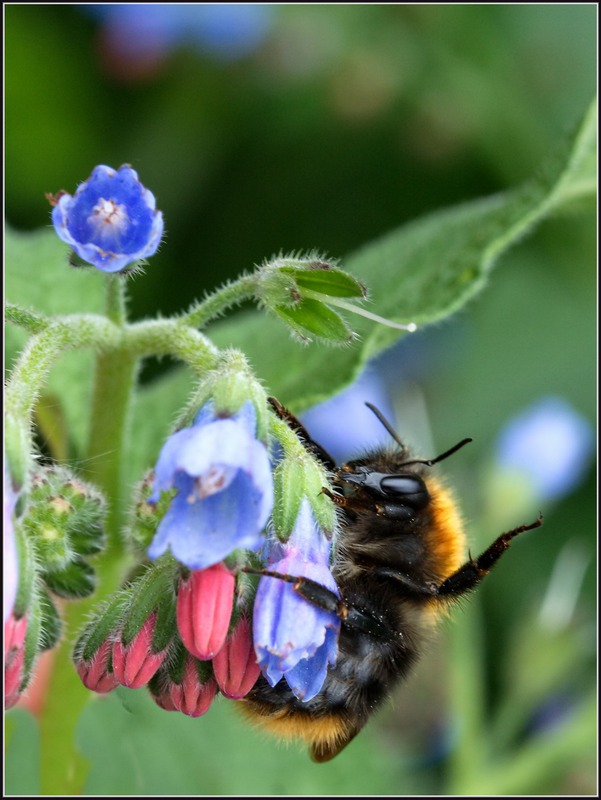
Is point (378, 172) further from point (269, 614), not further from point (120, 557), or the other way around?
point (269, 614)

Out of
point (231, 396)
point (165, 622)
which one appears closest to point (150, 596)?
point (165, 622)

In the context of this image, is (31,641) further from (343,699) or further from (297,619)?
(343,699)

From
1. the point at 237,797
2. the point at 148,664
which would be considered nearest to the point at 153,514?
the point at 148,664

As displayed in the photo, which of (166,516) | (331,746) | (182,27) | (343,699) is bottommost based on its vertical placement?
(182,27)

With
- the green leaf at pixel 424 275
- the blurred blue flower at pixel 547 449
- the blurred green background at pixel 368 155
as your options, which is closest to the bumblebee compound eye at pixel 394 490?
the green leaf at pixel 424 275

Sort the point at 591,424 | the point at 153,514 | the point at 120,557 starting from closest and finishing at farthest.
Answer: the point at 153,514, the point at 120,557, the point at 591,424

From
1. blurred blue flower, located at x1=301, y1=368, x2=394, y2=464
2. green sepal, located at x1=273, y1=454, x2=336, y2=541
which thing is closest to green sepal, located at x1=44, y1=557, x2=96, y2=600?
green sepal, located at x1=273, y1=454, x2=336, y2=541

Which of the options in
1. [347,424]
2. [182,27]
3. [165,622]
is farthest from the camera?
[182,27]
